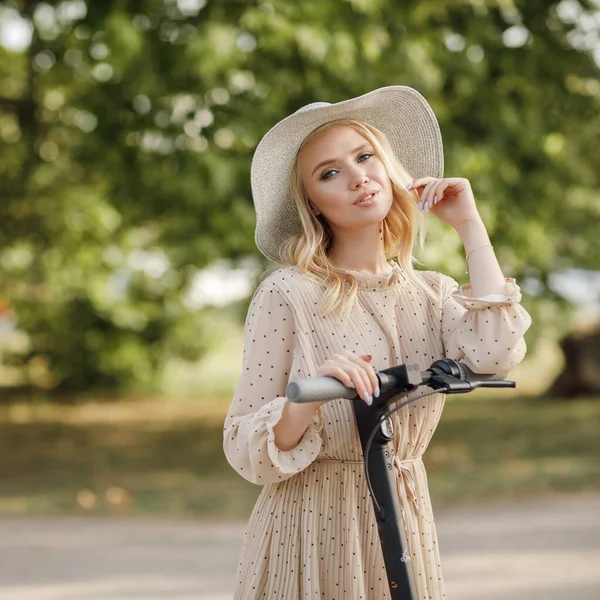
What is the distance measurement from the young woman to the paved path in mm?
3486

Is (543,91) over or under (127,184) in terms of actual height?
over

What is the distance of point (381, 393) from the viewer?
218 centimetres

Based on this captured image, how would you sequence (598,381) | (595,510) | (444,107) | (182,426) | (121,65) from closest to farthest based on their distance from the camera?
1. (121,65)
2. (595,510)
3. (444,107)
4. (182,426)
5. (598,381)

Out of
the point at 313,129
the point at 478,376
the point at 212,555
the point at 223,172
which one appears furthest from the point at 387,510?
the point at 223,172

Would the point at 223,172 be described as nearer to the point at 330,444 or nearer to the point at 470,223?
the point at 470,223

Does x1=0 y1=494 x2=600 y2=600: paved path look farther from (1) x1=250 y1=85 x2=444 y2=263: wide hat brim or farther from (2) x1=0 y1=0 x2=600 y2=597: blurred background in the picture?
(1) x1=250 y1=85 x2=444 y2=263: wide hat brim

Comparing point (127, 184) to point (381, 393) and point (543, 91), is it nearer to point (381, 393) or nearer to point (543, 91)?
A: point (543, 91)

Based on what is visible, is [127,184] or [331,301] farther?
[127,184]

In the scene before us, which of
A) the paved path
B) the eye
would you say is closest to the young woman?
the eye

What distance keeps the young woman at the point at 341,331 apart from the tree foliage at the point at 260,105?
499cm

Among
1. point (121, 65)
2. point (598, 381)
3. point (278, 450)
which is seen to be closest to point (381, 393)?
point (278, 450)

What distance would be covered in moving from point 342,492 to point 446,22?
24.0 feet

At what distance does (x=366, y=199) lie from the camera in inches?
98.0

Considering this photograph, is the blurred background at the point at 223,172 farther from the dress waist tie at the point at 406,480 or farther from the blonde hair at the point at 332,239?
the dress waist tie at the point at 406,480
